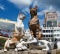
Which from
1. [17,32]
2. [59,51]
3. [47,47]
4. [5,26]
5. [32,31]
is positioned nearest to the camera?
[59,51]

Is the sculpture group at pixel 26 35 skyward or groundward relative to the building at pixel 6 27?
groundward

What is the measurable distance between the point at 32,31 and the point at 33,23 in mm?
828

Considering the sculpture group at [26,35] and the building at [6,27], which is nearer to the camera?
the sculpture group at [26,35]

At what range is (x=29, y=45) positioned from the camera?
17109 mm

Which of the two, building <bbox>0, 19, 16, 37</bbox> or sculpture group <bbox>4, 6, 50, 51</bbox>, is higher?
building <bbox>0, 19, 16, 37</bbox>

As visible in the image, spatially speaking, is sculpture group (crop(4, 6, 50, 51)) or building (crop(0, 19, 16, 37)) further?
building (crop(0, 19, 16, 37))

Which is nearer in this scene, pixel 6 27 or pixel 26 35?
pixel 26 35

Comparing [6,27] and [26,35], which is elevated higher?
[6,27]

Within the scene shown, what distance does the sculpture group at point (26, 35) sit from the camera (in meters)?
16.8

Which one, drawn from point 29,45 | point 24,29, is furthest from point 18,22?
point 29,45

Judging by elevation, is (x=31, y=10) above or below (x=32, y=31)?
above

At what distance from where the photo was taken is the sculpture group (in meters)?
16.8

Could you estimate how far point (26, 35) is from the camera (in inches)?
658

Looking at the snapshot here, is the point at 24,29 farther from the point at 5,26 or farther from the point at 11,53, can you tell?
the point at 5,26
